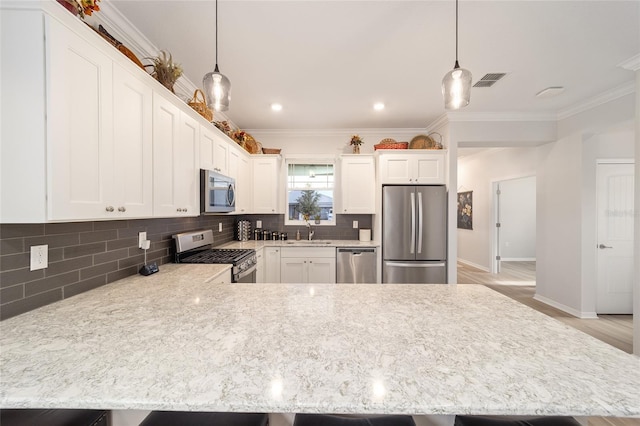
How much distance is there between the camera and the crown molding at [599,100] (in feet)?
9.34

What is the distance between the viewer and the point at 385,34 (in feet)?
6.70

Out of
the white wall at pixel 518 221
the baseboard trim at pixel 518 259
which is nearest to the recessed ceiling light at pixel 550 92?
the white wall at pixel 518 221

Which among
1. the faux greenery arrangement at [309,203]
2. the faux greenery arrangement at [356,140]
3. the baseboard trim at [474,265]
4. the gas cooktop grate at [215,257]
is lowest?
the baseboard trim at [474,265]

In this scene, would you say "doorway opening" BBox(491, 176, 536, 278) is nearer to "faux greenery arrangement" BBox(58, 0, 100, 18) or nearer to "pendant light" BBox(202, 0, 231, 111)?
"pendant light" BBox(202, 0, 231, 111)

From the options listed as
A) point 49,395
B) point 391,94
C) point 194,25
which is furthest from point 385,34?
point 49,395

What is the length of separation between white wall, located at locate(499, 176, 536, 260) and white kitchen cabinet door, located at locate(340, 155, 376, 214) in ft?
17.8

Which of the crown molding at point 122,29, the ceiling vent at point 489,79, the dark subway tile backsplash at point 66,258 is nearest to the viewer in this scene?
the dark subway tile backsplash at point 66,258

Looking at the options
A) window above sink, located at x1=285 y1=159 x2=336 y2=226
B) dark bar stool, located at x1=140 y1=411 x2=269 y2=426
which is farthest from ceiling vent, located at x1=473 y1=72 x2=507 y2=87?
dark bar stool, located at x1=140 y1=411 x2=269 y2=426

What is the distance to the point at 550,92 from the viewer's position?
3.02 m

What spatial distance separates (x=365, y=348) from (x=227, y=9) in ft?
7.39

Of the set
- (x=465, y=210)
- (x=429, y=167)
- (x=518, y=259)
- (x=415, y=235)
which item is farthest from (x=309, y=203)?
(x=518, y=259)

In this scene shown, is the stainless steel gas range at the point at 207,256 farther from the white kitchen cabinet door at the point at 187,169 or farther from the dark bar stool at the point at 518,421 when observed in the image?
the dark bar stool at the point at 518,421

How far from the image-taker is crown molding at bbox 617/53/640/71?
2.29 meters

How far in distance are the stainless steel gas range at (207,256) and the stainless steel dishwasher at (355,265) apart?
1284mm
